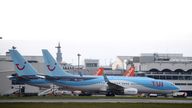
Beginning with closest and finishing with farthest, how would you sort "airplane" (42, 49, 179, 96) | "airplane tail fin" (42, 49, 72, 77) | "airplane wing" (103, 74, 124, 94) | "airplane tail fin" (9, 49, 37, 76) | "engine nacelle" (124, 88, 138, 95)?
"airplane" (42, 49, 179, 96)
"airplane wing" (103, 74, 124, 94)
"engine nacelle" (124, 88, 138, 95)
"airplane tail fin" (9, 49, 37, 76)
"airplane tail fin" (42, 49, 72, 77)

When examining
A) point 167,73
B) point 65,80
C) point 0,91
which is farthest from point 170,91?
point 167,73

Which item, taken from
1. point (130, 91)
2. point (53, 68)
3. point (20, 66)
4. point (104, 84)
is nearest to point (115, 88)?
point (104, 84)

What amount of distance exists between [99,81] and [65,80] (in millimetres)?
6559

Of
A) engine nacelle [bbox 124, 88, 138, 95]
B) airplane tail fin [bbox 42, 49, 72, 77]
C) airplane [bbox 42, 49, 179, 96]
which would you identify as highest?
airplane tail fin [bbox 42, 49, 72, 77]

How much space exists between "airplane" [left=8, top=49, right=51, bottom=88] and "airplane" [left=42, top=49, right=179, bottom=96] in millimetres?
2592

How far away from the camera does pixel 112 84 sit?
→ 84938 mm

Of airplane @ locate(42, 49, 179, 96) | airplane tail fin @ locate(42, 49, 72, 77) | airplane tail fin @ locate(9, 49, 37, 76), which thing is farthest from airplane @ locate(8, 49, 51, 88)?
airplane @ locate(42, 49, 179, 96)

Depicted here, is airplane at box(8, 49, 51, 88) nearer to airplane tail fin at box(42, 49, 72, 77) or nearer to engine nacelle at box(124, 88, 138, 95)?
airplane tail fin at box(42, 49, 72, 77)

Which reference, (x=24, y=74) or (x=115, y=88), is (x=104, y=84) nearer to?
(x=115, y=88)

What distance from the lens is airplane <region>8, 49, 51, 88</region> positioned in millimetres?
84625

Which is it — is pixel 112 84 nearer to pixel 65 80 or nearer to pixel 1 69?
pixel 65 80

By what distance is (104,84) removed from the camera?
86688mm

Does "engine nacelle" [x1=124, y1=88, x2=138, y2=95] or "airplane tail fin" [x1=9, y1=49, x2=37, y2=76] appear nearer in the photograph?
"engine nacelle" [x1=124, y1=88, x2=138, y2=95]

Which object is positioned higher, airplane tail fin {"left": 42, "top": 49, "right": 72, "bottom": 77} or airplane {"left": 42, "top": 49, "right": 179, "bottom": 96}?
airplane tail fin {"left": 42, "top": 49, "right": 72, "bottom": 77}
